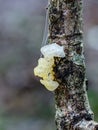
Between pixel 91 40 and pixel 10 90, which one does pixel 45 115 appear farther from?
pixel 91 40

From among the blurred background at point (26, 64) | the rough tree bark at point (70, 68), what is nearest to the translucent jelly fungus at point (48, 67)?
the rough tree bark at point (70, 68)

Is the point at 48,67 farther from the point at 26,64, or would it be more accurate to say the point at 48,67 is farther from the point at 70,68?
the point at 26,64

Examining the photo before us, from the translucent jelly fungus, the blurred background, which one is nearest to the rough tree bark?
the translucent jelly fungus

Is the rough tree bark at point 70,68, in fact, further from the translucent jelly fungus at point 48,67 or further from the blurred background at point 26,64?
the blurred background at point 26,64

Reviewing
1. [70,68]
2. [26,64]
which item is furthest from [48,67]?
[26,64]

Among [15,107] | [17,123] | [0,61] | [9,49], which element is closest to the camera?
[17,123]

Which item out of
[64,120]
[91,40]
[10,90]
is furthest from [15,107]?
[64,120]

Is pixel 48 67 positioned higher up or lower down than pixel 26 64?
lower down
